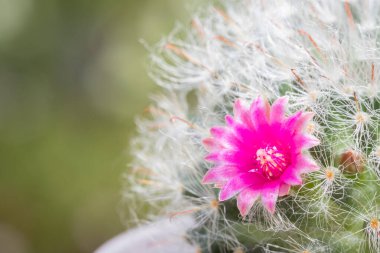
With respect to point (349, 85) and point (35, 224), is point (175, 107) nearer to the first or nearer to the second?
point (349, 85)

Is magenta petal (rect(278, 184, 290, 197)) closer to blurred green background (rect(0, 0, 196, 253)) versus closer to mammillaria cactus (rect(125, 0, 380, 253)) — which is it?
mammillaria cactus (rect(125, 0, 380, 253))

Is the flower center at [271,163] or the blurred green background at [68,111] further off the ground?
the blurred green background at [68,111]

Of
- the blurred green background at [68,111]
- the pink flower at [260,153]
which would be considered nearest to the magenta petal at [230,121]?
the pink flower at [260,153]

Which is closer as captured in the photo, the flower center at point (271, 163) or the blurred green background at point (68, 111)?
the flower center at point (271, 163)

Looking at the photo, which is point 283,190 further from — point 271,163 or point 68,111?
point 68,111

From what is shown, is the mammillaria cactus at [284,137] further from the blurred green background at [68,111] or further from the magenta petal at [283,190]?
the blurred green background at [68,111]

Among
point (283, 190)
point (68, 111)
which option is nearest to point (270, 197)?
point (283, 190)

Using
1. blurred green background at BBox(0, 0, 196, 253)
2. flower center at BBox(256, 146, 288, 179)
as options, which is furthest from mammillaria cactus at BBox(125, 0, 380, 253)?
blurred green background at BBox(0, 0, 196, 253)
